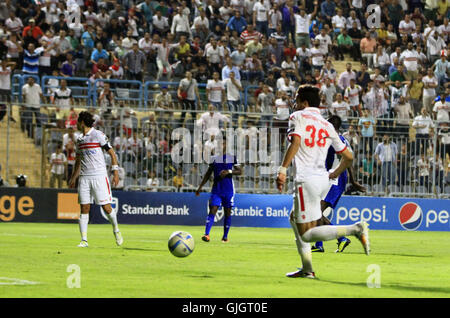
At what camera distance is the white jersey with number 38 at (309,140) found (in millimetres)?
11273

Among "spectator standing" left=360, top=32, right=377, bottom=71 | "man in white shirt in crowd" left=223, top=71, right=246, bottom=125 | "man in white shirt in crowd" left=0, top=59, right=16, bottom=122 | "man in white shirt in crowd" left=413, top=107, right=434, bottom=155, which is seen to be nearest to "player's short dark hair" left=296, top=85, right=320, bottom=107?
"man in white shirt in crowd" left=413, top=107, right=434, bottom=155

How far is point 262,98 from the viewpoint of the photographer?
102 feet

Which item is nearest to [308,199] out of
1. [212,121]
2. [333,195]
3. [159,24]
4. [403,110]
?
[333,195]

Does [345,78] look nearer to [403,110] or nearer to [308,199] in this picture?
[403,110]

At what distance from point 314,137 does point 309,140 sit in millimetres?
79

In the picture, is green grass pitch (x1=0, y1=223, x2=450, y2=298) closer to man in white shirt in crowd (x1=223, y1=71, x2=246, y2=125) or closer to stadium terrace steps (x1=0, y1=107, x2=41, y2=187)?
stadium terrace steps (x1=0, y1=107, x2=41, y2=187)

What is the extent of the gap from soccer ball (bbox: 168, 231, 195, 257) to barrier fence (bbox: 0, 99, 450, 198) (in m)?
13.1

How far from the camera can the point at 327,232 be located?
1092 cm

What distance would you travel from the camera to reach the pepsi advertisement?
2877 centimetres

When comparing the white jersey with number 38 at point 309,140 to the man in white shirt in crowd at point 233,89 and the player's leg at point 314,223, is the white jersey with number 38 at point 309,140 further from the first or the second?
the man in white shirt in crowd at point 233,89

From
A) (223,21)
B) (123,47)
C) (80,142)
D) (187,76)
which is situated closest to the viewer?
(80,142)

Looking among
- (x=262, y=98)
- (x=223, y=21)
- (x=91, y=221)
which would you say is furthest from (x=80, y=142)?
(x=223, y=21)

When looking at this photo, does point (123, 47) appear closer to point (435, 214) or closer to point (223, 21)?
point (223, 21)
